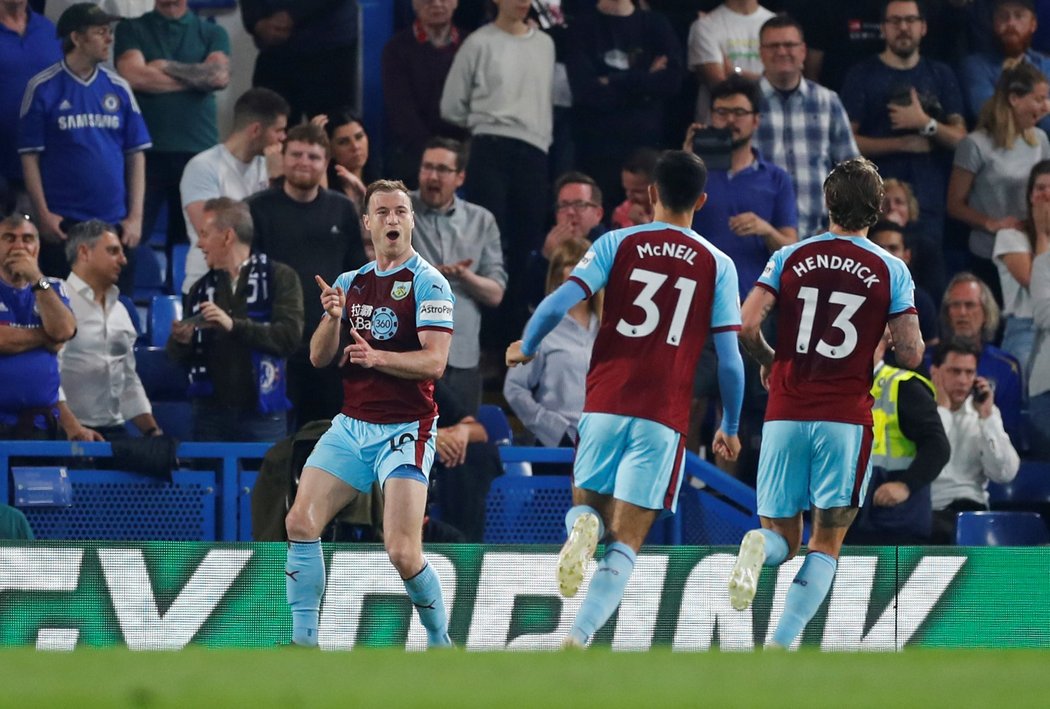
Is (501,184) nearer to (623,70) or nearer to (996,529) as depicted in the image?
(623,70)

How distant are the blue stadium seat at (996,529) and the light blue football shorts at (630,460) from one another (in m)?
3.12

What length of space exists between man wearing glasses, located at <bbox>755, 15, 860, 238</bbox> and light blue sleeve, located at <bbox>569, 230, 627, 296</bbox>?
14.5ft

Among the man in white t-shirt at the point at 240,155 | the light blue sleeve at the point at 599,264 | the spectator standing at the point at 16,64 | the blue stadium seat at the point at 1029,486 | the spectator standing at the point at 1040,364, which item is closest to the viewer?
the light blue sleeve at the point at 599,264

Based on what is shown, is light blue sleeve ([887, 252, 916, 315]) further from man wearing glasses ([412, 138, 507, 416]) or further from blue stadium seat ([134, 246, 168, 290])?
blue stadium seat ([134, 246, 168, 290])

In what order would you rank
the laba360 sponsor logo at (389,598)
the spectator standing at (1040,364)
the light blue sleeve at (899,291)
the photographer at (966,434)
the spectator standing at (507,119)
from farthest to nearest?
1. the spectator standing at (507,119)
2. the spectator standing at (1040,364)
3. the photographer at (966,434)
4. the laba360 sponsor logo at (389,598)
5. the light blue sleeve at (899,291)

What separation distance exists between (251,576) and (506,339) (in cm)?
362

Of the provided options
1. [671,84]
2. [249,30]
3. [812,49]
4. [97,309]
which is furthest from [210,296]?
[812,49]

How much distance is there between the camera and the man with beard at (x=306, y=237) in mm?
10344

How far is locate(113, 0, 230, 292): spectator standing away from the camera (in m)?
11.7

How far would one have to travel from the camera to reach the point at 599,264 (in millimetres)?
7441

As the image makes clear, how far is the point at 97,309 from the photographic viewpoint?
33.4 feet

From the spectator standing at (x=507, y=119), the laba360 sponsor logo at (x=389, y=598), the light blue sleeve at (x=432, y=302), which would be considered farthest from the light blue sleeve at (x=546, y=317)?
the spectator standing at (x=507, y=119)

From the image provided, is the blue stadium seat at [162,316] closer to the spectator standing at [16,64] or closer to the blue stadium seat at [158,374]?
the blue stadium seat at [158,374]

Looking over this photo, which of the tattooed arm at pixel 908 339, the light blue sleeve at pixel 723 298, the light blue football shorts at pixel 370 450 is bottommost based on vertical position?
the light blue football shorts at pixel 370 450
